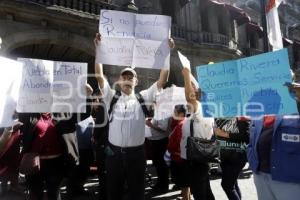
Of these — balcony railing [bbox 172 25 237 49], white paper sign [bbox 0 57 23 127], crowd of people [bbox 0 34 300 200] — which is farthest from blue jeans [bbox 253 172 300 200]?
balcony railing [bbox 172 25 237 49]

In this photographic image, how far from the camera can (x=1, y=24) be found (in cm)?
888

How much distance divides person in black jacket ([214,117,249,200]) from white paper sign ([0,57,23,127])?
2461mm

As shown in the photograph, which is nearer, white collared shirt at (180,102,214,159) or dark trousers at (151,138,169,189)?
white collared shirt at (180,102,214,159)

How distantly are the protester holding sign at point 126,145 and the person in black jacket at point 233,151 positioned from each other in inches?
49.1

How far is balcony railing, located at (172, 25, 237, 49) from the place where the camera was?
530 inches

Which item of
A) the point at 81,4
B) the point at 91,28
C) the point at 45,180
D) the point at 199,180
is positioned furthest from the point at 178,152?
the point at 81,4

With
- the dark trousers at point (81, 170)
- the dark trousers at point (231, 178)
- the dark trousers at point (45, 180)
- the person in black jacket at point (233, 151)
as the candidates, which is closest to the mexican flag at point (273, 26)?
the person in black jacket at point (233, 151)

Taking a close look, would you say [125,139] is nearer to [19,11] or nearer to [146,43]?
[146,43]

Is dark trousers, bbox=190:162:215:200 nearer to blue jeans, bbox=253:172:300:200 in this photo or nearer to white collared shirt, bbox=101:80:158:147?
white collared shirt, bbox=101:80:158:147

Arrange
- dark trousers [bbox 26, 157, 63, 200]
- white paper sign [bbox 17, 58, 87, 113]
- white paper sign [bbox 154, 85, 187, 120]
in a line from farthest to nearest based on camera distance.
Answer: white paper sign [bbox 154, 85, 187, 120], white paper sign [bbox 17, 58, 87, 113], dark trousers [bbox 26, 157, 63, 200]

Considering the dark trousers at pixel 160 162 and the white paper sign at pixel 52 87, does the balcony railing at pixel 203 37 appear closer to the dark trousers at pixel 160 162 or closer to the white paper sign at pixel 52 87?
the dark trousers at pixel 160 162

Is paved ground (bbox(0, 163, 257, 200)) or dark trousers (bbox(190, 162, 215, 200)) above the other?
dark trousers (bbox(190, 162, 215, 200))

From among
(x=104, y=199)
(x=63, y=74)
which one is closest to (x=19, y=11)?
(x=63, y=74)

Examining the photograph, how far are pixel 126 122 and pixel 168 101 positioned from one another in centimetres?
238
